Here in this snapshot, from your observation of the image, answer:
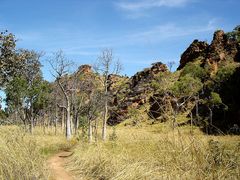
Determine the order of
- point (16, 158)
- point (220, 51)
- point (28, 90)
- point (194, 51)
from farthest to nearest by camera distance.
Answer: point (194, 51) < point (220, 51) < point (28, 90) < point (16, 158)

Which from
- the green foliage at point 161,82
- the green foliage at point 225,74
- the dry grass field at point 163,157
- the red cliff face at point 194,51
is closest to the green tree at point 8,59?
the dry grass field at point 163,157

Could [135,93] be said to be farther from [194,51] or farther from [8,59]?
[8,59]

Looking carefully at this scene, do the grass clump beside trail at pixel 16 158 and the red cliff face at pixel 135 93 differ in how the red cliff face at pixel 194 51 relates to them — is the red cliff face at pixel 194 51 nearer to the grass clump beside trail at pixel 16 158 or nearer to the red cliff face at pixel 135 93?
the red cliff face at pixel 135 93

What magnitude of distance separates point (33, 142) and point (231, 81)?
4183 centimetres

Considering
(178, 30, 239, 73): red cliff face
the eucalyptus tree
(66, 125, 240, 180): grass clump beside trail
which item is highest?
(178, 30, 239, 73): red cliff face

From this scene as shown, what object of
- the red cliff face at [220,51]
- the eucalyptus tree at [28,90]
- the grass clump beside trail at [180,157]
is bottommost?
the grass clump beside trail at [180,157]

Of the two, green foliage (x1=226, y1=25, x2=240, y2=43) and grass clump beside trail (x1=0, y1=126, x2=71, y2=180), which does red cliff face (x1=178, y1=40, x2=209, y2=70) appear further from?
grass clump beside trail (x1=0, y1=126, x2=71, y2=180)

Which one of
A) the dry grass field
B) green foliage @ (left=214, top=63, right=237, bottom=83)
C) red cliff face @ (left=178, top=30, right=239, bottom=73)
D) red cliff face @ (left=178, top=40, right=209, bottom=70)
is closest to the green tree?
the dry grass field

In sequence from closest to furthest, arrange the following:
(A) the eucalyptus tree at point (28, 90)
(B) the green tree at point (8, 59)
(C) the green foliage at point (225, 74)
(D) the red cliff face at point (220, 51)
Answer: (B) the green tree at point (8, 59)
(A) the eucalyptus tree at point (28, 90)
(C) the green foliage at point (225, 74)
(D) the red cliff face at point (220, 51)

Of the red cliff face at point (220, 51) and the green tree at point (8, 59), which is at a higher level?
the red cliff face at point (220, 51)

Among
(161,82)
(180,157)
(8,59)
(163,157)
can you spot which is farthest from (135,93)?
(180,157)

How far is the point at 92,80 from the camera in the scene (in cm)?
3800

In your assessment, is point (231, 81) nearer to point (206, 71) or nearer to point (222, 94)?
point (222, 94)

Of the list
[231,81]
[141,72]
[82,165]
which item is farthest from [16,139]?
[141,72]
